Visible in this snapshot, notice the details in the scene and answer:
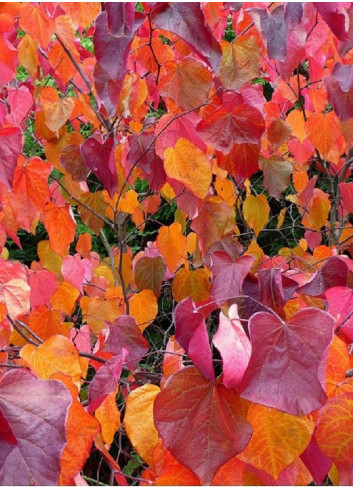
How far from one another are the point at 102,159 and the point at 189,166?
29 centimetres

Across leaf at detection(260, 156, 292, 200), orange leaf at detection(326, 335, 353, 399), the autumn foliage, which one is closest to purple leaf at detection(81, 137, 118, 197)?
the autumn foliage

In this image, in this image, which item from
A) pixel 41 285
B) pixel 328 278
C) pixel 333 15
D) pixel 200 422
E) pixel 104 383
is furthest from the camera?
pixel 41 285

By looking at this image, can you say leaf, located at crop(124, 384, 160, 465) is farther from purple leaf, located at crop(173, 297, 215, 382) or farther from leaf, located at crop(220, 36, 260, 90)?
leaf, located at crop(220, 36, 260, 90)

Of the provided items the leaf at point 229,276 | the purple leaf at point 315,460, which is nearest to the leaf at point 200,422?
the purple leaf at point 315,460

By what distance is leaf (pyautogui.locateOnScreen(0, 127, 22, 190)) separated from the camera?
125 centimetres

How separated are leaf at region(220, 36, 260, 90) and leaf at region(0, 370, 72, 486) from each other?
893mm

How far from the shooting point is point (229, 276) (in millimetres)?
1193

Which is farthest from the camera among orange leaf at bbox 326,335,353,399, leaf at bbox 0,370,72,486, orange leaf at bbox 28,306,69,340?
orange leaf at bbox 28,306,69,340

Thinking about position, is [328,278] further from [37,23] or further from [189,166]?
[37,23]

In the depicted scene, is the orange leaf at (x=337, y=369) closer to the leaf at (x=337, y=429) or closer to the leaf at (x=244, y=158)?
the leaf at (x=337, y=429)

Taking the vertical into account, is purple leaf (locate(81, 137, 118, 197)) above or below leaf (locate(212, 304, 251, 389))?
above

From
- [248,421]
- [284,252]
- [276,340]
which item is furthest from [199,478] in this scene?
[284,252]

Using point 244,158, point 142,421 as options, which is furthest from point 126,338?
point 244,158

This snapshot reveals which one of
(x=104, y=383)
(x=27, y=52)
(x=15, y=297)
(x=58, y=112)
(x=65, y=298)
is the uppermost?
(x=27, y=52)
